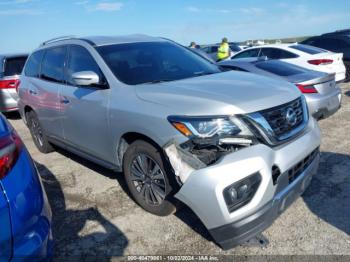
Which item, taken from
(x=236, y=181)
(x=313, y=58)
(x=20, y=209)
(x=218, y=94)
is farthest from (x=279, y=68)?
(x=20, y=209)

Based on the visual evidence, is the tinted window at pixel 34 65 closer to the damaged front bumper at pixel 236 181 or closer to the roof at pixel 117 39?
the roof at pixel 117 39

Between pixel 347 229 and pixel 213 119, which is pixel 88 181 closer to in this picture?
pixel 213 119

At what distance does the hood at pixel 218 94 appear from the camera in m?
2.64

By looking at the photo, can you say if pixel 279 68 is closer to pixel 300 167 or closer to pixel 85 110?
pixel 300 167

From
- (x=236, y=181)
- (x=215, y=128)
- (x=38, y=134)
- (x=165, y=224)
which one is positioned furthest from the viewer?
(x=38, y=134)

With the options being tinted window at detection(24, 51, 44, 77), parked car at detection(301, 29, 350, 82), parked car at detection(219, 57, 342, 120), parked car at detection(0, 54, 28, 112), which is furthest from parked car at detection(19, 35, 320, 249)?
parked car at detection(301, 29, 350, 82)

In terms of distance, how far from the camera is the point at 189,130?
2.63 metres

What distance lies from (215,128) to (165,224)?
3.81ft

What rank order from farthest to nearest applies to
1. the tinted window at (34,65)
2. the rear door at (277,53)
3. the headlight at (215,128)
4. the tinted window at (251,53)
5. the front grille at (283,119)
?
1. the tinted window at (251,53)
2. the rear door at (277,53)
3. the tinted window at (34,65)
4. the front grille at (283,119)
5. the headlight at (215,128)

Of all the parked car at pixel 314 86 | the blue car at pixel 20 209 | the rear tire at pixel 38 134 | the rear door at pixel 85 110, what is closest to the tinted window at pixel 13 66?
the rear tire at pixel 38 134

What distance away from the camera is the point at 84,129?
12.6 feet

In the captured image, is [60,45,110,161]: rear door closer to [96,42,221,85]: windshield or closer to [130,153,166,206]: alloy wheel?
[96,42,221,85]: windshield

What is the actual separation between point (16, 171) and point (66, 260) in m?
1.22

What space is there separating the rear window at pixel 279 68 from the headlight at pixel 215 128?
351 centimetres
